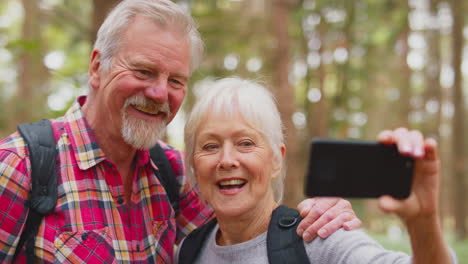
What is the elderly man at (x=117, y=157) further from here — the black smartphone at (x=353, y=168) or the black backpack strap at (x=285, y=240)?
the black smartphone at (x=353, y=168)

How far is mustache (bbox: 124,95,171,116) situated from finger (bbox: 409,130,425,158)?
1653mm

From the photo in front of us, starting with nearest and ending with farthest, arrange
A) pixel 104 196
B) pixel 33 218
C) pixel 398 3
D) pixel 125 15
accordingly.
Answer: pixel 33 218, pixel 104 196, pixel 125 15, pixel 398 3

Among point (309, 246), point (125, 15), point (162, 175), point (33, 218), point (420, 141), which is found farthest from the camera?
point (162, 175)

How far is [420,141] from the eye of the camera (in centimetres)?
157

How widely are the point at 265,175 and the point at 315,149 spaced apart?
0.99 m

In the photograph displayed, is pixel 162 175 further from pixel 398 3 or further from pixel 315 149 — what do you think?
pixel 398 3

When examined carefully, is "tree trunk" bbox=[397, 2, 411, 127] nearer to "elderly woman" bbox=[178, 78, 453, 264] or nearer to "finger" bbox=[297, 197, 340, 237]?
"elderly woman" bbox=[178, 78, 453, 264]

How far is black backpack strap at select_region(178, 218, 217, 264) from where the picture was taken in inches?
110

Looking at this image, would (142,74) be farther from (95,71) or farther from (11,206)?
(11,206)

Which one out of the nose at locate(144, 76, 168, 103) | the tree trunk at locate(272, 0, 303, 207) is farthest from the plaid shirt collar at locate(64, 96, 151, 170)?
the tree trunk at locate(272, 0, 303, 207)

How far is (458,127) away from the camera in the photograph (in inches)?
540

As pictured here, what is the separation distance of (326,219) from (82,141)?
60.1 inches

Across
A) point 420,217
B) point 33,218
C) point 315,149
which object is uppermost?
point 315,149

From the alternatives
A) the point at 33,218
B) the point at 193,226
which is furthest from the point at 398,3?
the point at 33,218
